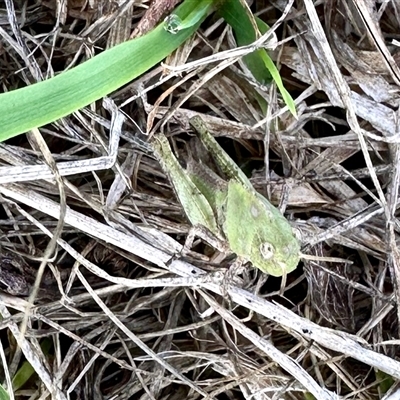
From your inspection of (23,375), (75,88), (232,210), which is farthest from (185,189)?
(23,375)

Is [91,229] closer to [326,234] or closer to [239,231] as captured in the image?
[239,231]

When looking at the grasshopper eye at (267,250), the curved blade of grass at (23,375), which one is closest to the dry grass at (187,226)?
the curved blade of grass at (23,375)

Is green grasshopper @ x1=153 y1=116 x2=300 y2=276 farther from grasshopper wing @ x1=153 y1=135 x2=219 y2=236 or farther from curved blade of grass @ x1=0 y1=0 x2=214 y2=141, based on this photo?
curved blade of grass @ x1=0 y1=0 x2=214 y2=141

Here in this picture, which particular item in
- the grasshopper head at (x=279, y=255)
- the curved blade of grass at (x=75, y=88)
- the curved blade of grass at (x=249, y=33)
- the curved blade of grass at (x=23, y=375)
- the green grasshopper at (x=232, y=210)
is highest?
the curved blade of grass at (x=75, y=88)

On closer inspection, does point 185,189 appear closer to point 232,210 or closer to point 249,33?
point 232,210

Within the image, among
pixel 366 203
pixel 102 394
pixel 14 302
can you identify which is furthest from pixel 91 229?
pixel 366 203

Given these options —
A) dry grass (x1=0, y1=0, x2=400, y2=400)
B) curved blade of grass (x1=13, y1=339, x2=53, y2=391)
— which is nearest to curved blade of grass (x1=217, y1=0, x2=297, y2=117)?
dry grass (x1=0, y1=0, x2=400, y2=400)

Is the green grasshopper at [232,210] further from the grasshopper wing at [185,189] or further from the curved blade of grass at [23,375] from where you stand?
the curved blade of grass at [23,375]
